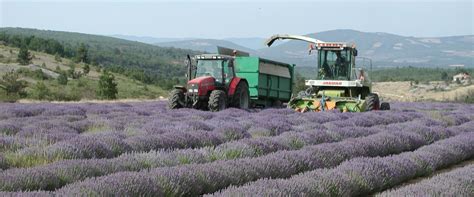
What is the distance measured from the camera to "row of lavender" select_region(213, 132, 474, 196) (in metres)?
5.09

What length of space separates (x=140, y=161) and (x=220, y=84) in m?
10.5

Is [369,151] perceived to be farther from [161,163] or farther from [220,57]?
[220,57]

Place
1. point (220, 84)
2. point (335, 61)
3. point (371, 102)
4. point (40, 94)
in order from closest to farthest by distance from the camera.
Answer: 1. point (220, 84)
2. point (371, 102)
3. point (335, 61)
4. point (40, 94)

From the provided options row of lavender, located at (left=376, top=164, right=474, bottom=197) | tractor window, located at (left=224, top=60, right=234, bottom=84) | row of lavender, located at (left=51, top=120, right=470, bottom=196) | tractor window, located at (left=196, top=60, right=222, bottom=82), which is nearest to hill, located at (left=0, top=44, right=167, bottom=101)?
tractor window, located at (left=196, top=60, right=222, bottom=82)

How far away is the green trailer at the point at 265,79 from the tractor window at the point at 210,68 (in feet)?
8.79

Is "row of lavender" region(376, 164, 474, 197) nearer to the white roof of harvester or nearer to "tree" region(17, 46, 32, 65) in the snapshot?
the white roof of harvester

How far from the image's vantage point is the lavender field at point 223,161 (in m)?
5.20

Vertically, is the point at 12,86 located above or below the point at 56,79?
above

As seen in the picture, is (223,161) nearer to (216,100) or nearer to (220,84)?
(216,100)

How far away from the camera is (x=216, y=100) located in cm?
1602

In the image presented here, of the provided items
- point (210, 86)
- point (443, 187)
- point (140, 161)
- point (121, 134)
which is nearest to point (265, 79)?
point (210, 86)

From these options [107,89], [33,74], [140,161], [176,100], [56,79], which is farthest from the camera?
[56,79]

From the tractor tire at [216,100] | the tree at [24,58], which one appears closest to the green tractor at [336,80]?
the tractor tire at [216,100]

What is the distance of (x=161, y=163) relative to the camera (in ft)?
22.1
